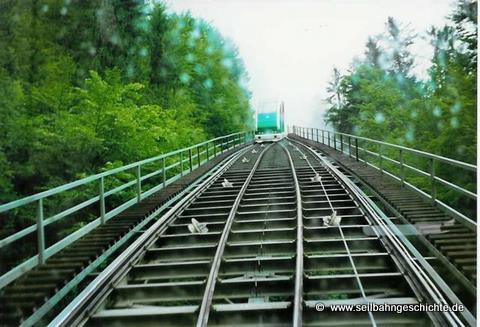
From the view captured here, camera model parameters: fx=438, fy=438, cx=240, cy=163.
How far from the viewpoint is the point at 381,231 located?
4098mm

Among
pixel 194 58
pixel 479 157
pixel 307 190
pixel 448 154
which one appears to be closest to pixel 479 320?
pixel 479 157

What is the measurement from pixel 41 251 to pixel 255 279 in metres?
1.53

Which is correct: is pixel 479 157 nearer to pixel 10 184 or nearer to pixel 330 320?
pixel 330 320

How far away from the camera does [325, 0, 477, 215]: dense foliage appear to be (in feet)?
13.7

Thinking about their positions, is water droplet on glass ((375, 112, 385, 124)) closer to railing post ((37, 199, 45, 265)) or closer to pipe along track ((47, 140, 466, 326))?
pipe along track ((47, 140, 466, 326))

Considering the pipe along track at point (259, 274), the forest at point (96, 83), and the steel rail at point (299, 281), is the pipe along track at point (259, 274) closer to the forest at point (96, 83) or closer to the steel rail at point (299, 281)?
the steel rail at point (299, 281)

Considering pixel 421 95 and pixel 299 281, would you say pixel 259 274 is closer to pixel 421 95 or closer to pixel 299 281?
pixel 299 281

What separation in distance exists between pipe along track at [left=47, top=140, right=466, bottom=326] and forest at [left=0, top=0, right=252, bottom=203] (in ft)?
8.16

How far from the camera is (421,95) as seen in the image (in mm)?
8969

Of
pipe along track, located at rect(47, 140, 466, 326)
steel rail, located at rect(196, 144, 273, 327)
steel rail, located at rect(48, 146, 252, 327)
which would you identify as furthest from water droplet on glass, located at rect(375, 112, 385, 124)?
steel rail, located at rect(48, 146, 252, 327)

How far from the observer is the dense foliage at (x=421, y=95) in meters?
4.18

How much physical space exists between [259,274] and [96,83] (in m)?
6.08

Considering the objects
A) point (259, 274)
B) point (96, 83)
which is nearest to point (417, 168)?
point (259, 274)

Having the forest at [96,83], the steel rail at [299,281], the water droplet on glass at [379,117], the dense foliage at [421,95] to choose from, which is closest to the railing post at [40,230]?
the steel rail at [299,281]
